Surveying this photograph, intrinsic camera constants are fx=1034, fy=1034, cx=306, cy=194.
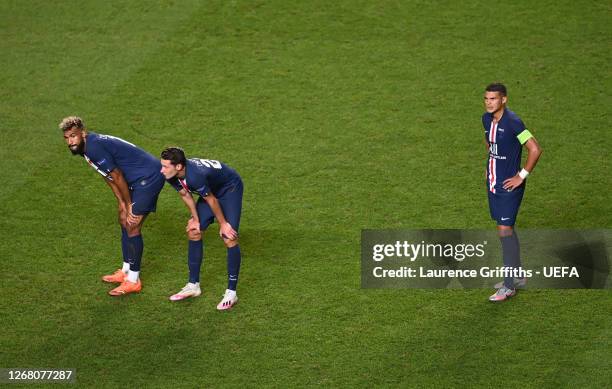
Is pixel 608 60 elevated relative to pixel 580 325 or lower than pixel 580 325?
elevated

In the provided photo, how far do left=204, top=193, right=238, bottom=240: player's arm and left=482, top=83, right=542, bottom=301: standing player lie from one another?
8.17 feet

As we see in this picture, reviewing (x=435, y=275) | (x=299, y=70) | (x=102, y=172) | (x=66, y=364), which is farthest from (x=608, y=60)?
(x=66, y=364)

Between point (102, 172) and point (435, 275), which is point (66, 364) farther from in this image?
point (435, 275)

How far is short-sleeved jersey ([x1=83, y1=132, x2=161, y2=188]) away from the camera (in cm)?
981

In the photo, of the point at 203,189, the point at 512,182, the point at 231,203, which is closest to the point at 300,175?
the point at 231,203

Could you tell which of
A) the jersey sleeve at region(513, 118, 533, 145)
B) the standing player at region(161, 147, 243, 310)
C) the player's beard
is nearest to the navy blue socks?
the standing player at region(161, 147, 243, 310)

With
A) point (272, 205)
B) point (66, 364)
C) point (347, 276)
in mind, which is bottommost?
point (66, 364)

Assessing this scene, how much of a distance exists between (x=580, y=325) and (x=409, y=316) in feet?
5.13

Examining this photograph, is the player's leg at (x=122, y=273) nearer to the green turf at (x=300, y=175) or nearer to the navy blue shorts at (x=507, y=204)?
the green turf at (x=300, y=175)

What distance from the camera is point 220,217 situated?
9.58m

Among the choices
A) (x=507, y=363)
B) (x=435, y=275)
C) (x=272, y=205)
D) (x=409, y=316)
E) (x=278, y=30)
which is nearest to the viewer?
(x=507, y=363)

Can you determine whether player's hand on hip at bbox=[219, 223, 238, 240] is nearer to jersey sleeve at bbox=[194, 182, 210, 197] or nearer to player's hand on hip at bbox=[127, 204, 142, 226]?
jersey sleeve at bbox=[194, 182, 210, 197]

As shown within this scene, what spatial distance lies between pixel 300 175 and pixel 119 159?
2.89 m

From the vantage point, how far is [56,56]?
14938 millimetres
